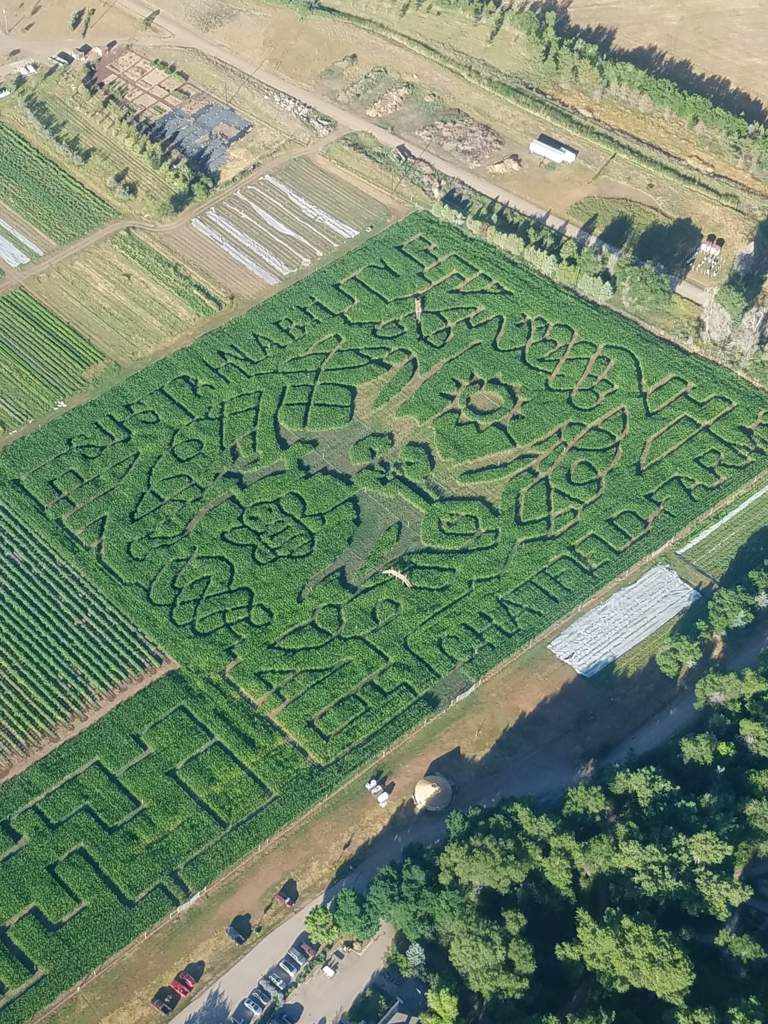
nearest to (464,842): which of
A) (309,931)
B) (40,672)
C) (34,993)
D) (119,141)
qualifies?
(309,931)

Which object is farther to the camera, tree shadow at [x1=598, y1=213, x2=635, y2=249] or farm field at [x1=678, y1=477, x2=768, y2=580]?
tree shadow at [x1=598, y1=213, x2=635, y2=249]

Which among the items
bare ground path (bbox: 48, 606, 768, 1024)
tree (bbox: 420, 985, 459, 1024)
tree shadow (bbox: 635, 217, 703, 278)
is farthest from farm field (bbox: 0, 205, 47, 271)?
tree (bbox: 420, 985, 459, 1024)

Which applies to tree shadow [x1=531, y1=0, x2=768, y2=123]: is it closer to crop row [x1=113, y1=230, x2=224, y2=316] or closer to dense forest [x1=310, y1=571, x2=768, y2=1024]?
crop row [x1=113, y1=230, x2=224, y2=316]

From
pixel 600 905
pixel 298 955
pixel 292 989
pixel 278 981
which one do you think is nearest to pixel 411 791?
pixel 298 955

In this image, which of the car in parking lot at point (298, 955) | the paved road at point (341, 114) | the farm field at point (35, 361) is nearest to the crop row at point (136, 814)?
the car in parking lot at point (298, 955)

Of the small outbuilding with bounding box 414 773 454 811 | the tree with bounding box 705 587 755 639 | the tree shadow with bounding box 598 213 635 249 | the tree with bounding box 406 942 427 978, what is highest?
the tree shadow with bounding box 598 213 635 249
